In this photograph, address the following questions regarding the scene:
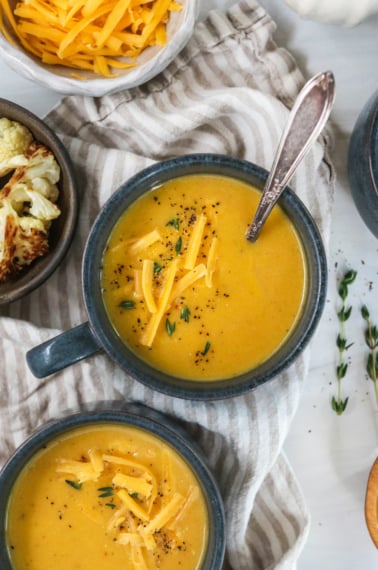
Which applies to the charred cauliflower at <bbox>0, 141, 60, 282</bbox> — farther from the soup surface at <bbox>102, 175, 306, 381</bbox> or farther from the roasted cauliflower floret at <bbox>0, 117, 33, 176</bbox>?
the soup surface at <bbox>102, 175, 306, 381</bbox>

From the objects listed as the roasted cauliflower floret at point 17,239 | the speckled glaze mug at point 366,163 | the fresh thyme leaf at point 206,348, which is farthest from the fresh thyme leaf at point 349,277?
the roasted cauliflower floret at point 17,239

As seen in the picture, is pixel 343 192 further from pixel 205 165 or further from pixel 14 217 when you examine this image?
pixel 14 217

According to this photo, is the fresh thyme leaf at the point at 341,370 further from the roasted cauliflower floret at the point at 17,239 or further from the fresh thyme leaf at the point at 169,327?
the roasted cauliflower floret at the point at 17,239

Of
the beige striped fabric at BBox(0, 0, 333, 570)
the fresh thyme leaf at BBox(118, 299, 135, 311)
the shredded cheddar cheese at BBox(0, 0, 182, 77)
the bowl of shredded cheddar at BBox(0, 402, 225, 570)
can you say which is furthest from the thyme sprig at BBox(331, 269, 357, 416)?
the shredded cheddar cheese at BBox(0, 0, 182, 77)

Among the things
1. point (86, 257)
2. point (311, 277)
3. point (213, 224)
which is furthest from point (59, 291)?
point (311, 277)

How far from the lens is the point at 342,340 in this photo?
1.91 m

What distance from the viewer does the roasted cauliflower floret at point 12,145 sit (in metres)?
1.73

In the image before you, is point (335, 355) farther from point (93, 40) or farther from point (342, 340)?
point (93, 40)

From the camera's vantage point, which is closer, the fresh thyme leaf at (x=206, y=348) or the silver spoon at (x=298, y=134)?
the silver spoon at (x=298, y=134)

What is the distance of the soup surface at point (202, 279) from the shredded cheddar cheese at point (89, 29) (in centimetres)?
33

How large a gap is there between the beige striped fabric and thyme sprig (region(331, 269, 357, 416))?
12cm

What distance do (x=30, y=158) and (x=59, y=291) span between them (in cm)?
31

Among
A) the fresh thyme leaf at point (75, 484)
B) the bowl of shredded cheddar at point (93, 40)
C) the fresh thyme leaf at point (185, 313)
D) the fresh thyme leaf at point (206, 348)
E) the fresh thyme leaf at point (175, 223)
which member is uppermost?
the bowl of shredded cheddar at point (93, 40)

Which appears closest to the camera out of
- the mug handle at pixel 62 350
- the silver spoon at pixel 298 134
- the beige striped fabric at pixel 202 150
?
the silver spoon at pixel 298 134
